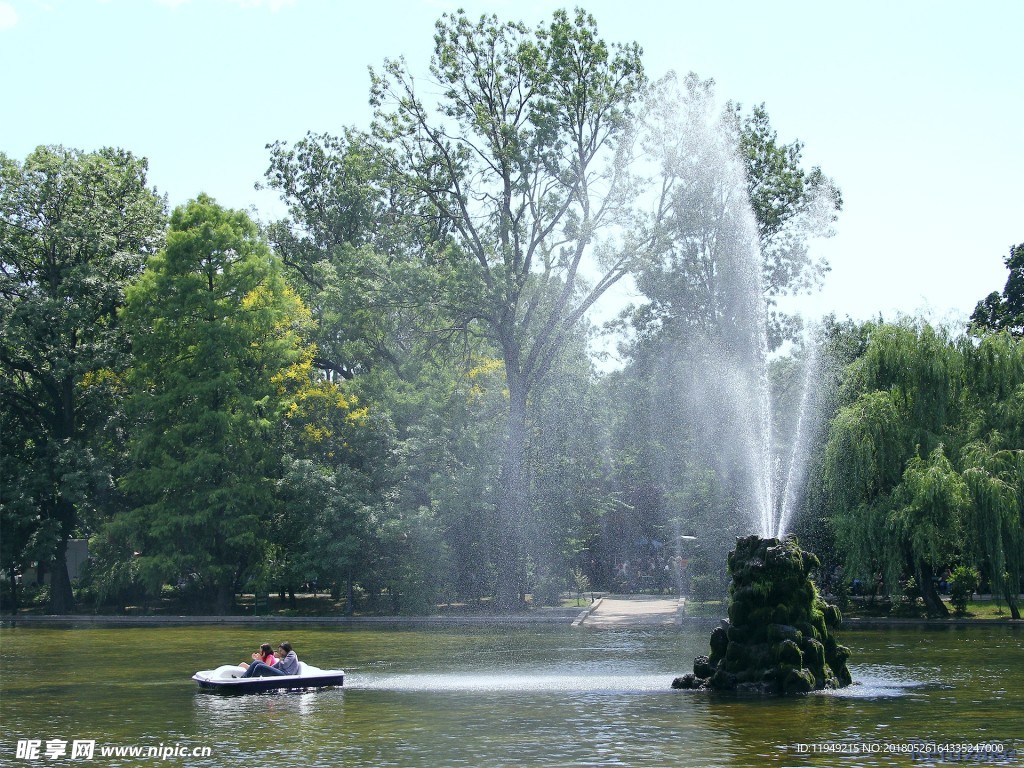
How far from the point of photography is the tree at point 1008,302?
6562cm

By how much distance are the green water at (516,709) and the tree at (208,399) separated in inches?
659

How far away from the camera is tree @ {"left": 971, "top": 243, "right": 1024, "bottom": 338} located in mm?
65625

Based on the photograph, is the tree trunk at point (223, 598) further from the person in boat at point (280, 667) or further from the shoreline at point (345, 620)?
the person in boat at point (280, 667)

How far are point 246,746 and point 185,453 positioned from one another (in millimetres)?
36775

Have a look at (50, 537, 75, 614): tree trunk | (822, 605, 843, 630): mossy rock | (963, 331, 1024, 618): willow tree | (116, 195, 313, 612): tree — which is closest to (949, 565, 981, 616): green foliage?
(963, 331, 1024, 618): willow tree

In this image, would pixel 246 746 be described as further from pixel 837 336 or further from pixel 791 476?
pixel 837 336

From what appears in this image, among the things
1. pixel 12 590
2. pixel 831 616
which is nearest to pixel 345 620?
pixel 12 590

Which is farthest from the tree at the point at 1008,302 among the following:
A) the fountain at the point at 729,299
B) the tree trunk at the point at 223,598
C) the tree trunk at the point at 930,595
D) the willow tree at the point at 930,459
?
the tree trunk at the point at 223,598

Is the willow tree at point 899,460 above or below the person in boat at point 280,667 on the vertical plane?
above

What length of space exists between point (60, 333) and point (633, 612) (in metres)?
30.4

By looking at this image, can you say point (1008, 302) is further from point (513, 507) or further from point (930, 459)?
point (513, 507)

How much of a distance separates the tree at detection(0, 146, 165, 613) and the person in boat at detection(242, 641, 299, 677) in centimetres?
3082

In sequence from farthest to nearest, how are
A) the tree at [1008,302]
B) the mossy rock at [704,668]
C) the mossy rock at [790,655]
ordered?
the tree at [1008,302]
the mossy rock at [704,668]
the mossy rock at [790,655]

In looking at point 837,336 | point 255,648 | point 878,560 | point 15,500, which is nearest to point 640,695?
point 255,648
